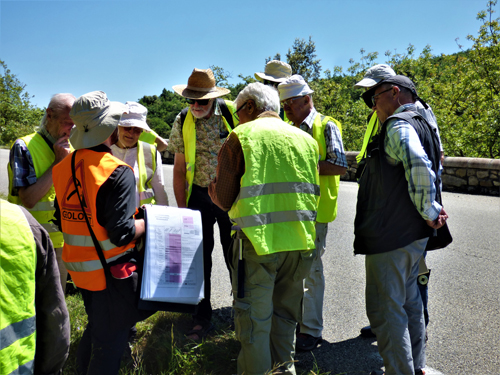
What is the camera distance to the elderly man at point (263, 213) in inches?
95.6

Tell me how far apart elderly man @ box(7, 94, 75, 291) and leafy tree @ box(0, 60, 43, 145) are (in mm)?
27259

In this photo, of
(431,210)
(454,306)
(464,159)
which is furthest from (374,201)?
(464,159)

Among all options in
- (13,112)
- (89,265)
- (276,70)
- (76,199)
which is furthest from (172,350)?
(13,112)

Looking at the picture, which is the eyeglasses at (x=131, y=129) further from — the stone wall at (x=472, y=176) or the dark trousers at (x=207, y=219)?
the stone wall at (x=472, y=176)

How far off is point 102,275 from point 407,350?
191 cm

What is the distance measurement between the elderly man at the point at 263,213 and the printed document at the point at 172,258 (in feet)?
0.80

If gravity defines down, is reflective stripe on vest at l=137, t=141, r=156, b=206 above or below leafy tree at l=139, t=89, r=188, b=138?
below

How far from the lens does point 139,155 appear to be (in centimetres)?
344

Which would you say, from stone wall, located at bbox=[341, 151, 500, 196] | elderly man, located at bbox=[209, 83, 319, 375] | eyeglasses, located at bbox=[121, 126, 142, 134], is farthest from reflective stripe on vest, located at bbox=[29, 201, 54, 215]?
stone wall, located at bbox=[341, 151, 500, 196]

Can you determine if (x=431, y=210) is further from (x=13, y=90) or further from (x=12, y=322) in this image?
(x=13, y=90)

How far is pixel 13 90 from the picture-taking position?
31672 mm

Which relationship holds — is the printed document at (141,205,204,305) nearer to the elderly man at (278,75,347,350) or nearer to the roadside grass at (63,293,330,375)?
the roadside grass at (63,293,330,375)

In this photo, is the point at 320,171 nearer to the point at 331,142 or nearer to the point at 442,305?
the point at 331,142

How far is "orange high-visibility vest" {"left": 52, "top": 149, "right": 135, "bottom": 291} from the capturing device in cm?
216
